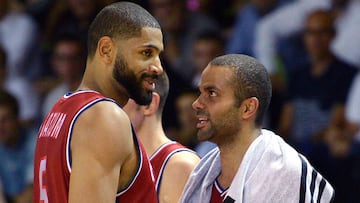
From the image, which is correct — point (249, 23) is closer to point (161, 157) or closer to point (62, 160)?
point (161, 157)

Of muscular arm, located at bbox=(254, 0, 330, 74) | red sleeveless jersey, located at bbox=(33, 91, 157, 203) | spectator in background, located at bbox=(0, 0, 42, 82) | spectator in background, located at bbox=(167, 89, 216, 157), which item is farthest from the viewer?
spectator in background, located at bbox=(0, 0, 42, 82)

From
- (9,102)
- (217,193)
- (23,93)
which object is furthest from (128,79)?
(23,93)

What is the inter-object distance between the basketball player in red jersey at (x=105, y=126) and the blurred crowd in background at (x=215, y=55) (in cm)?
268

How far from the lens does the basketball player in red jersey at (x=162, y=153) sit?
4605mm

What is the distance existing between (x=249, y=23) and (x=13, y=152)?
87.5 inches

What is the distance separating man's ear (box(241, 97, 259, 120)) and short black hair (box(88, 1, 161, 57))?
0.52 meters

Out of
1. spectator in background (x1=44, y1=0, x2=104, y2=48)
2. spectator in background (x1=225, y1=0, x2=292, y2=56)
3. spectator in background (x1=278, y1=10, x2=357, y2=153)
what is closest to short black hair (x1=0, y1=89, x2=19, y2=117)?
spectator in background (x1=44, y1=0, x2=104, y2=48)

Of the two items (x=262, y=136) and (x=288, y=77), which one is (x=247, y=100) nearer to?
(x=262, y=136)

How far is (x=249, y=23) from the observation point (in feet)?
27.4

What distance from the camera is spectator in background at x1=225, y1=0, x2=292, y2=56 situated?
8.30 m

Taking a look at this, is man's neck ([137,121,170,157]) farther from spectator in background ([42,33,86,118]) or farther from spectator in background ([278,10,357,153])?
spectator in background ([42,33,86,118])

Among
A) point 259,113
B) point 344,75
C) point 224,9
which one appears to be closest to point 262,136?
point 259,113

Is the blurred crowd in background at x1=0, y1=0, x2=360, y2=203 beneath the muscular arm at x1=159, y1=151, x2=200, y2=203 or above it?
beneath

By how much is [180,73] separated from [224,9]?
3.19 feet
